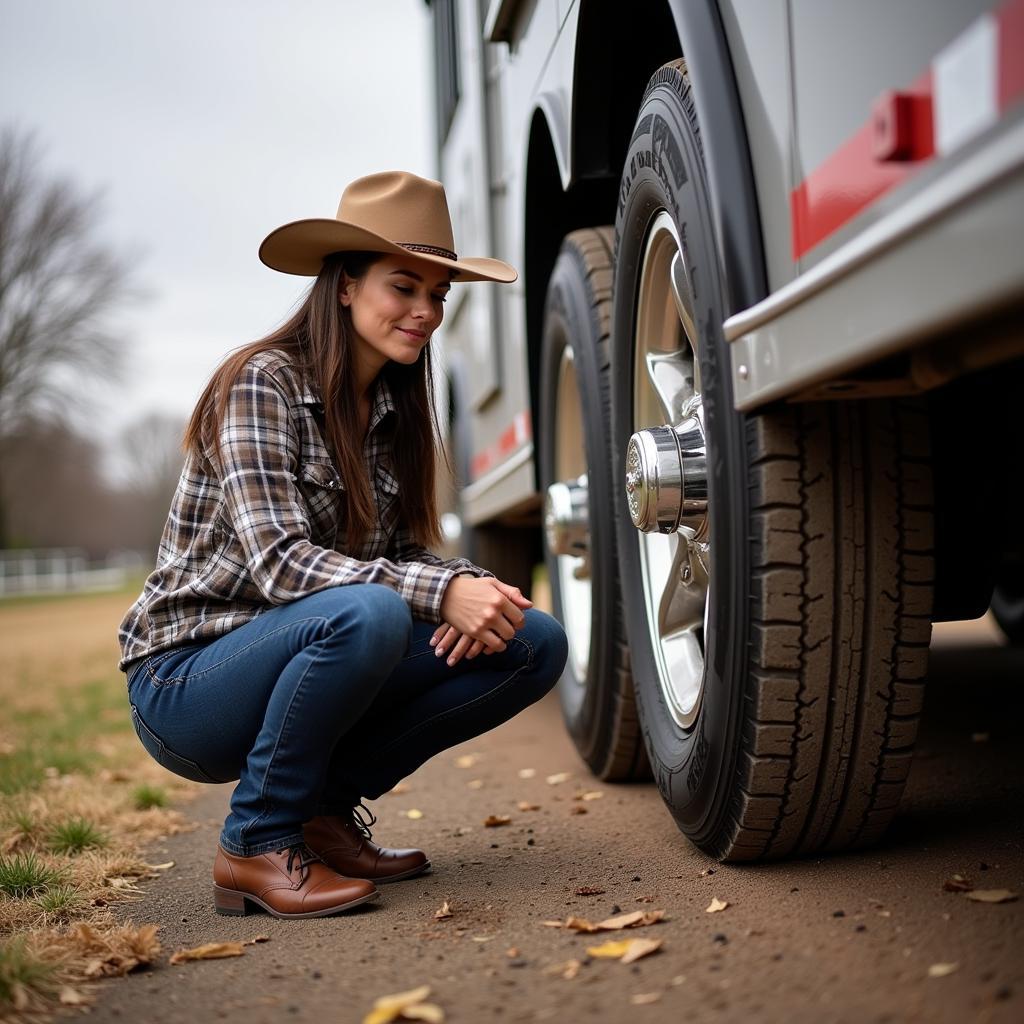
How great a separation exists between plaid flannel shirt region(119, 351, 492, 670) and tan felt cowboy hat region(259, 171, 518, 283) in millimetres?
196

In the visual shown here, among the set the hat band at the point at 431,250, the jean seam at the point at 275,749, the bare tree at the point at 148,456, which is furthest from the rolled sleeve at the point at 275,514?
the bare tree at the point at 148,456

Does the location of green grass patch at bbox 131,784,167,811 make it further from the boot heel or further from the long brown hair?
the long brown hair

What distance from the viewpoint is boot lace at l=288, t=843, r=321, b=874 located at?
1.93 m

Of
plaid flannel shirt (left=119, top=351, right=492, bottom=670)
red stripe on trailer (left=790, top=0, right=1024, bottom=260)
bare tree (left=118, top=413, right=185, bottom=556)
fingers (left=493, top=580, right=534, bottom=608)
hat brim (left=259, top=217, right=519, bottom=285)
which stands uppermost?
bare tree (left=118, top=413, right=185, bottom=556)

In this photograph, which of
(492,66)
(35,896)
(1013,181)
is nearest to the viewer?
(1013,181)

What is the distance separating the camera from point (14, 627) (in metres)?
14.4

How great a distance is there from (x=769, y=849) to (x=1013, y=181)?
45.7 inches

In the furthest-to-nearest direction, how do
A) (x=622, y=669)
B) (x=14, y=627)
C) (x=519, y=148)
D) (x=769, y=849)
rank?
(x=14, y=627)
(x=519, y=148)
(x=622, y=669)
(x=769, y=849)

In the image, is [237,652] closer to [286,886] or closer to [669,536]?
[286,886]

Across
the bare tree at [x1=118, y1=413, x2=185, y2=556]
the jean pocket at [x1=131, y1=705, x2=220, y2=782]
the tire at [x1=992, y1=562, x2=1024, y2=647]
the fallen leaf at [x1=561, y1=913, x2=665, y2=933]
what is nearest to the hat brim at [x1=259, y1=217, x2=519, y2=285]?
the jean pocket at [x1=131, y1=705, x2=220, y2=782]

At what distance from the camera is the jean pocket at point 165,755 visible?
2.11 m

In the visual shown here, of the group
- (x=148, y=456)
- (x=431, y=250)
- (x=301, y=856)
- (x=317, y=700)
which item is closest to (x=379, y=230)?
(x=431, y=250)

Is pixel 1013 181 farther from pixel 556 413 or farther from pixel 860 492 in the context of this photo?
pixel 556 413

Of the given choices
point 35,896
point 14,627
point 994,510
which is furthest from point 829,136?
point 14,627
